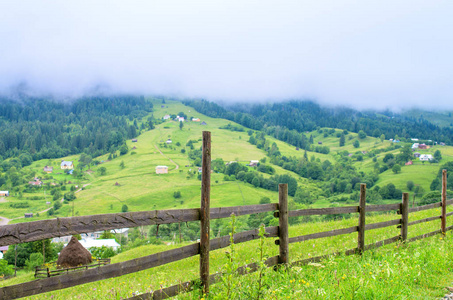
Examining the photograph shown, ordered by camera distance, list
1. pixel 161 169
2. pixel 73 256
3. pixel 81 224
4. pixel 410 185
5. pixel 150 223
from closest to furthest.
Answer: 1. pixel 81 224
2. pixel 150 223
3. pixel 73 256
4. pixel 410 185
5. pixel 161 169

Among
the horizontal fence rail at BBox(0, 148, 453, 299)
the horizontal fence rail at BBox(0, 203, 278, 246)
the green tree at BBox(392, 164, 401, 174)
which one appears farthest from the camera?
the green tree at BBox(392, 164, 401, 174)

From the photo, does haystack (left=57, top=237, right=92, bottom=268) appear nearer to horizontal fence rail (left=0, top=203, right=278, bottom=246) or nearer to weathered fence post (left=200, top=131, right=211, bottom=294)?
weathered fence post (left=200, top=131, right=211, bottom=294)

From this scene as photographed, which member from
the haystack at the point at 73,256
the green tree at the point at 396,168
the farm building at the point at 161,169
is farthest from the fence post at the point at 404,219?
the farm building at the point at 161,169

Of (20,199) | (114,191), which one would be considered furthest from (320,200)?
(20,199)

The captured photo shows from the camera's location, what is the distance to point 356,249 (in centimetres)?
873

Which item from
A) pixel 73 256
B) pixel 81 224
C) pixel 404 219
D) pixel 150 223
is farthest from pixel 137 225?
→ pixel 73 256

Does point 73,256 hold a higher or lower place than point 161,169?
higher

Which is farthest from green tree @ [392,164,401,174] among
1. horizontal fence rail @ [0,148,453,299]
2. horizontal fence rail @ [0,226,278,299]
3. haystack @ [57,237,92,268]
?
horizontal fence rail @ [0,226,278,299]

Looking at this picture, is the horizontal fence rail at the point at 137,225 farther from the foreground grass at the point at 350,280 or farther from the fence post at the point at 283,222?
the foreground grass at the point at 350,280

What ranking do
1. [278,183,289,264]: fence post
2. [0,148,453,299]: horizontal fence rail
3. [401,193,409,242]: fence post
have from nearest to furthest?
[0,148,453,299]: horizontal fence rail → [278,183,289,264]: fence post → [401,193,409,242]: fence post

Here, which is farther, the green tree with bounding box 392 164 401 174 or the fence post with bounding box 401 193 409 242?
the green tree with bounding box 392 164 401 174

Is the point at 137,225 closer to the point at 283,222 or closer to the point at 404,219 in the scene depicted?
the point at 283,222

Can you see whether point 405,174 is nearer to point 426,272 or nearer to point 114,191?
point 114,191

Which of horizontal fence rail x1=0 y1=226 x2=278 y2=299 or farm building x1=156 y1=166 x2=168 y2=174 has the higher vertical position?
horizontal fence rail x1=0 y1=226 x2=278 y2=299
